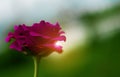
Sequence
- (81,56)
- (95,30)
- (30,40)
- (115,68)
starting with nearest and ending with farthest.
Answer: (30,40) < (115,68) < (81,56) < (95,30)

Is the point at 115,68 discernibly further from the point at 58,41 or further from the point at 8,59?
the point at 8,59

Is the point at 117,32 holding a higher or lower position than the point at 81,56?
higher

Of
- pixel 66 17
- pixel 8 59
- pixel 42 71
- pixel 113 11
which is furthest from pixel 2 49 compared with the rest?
pixel 42 71

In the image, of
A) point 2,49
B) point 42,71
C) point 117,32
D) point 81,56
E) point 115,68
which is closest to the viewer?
point 115,68

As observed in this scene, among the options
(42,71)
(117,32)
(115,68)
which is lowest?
(115,68)

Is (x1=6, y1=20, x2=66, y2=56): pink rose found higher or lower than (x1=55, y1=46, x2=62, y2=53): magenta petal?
higher

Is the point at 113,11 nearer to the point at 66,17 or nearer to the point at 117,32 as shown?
the point at 66,17

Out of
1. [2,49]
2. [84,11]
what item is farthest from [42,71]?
[84,11]

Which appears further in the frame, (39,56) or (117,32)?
(117,32)

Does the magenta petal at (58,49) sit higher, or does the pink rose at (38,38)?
the pink rose at (38,38)
